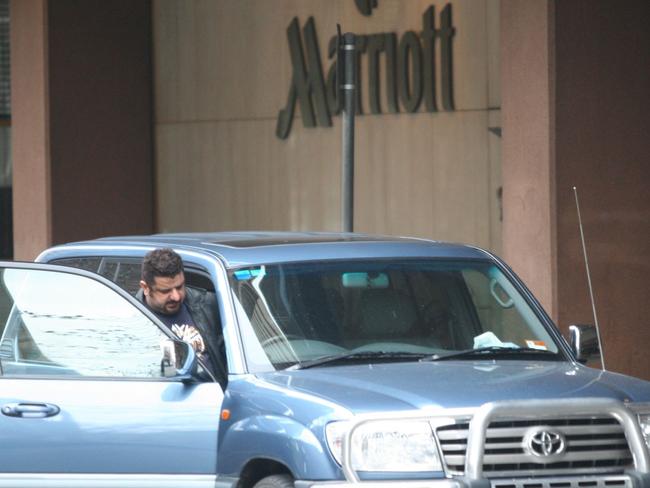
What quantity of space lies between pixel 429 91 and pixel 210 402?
32.5ft

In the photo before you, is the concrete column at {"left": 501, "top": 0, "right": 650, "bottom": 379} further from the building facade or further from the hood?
the hood

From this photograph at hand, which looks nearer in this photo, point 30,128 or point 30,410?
point 30,410

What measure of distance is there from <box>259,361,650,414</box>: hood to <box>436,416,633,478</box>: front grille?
0.34ft

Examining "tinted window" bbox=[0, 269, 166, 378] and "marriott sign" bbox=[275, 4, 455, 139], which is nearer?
"tinted window" bbox=[0, 269, 166, 378]

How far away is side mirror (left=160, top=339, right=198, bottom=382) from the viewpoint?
637 centimetres

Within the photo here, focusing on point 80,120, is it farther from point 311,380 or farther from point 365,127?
point 311,380

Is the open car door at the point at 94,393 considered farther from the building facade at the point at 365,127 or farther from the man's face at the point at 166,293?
the building facade at the point at 365,127

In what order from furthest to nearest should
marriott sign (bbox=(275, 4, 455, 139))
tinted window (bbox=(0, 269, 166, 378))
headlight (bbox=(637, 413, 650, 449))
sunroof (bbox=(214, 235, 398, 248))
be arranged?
marriott sign (bbox=(275, 4, 455, 139)) → sunroof (bbox=(214, 235, 398, 248)) → tinted window (bbox=(0, 269, 166, 378)) → headlight (bbox=(637, 413, 650, 449))

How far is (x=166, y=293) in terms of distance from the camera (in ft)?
22.7

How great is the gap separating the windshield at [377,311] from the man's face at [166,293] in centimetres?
26

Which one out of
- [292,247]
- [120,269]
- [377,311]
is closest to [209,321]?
[292,247]

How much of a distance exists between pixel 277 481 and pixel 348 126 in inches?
218

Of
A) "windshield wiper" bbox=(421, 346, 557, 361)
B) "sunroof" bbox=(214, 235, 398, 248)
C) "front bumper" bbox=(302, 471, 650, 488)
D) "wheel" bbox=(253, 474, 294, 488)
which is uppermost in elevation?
"sunroof" bbox=(214, 235, 398, 248)

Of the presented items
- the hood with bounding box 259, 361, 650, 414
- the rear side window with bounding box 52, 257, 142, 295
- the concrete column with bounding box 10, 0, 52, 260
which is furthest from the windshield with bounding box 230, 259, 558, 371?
the concrete column with bounding box 10, 0, 52, 260
